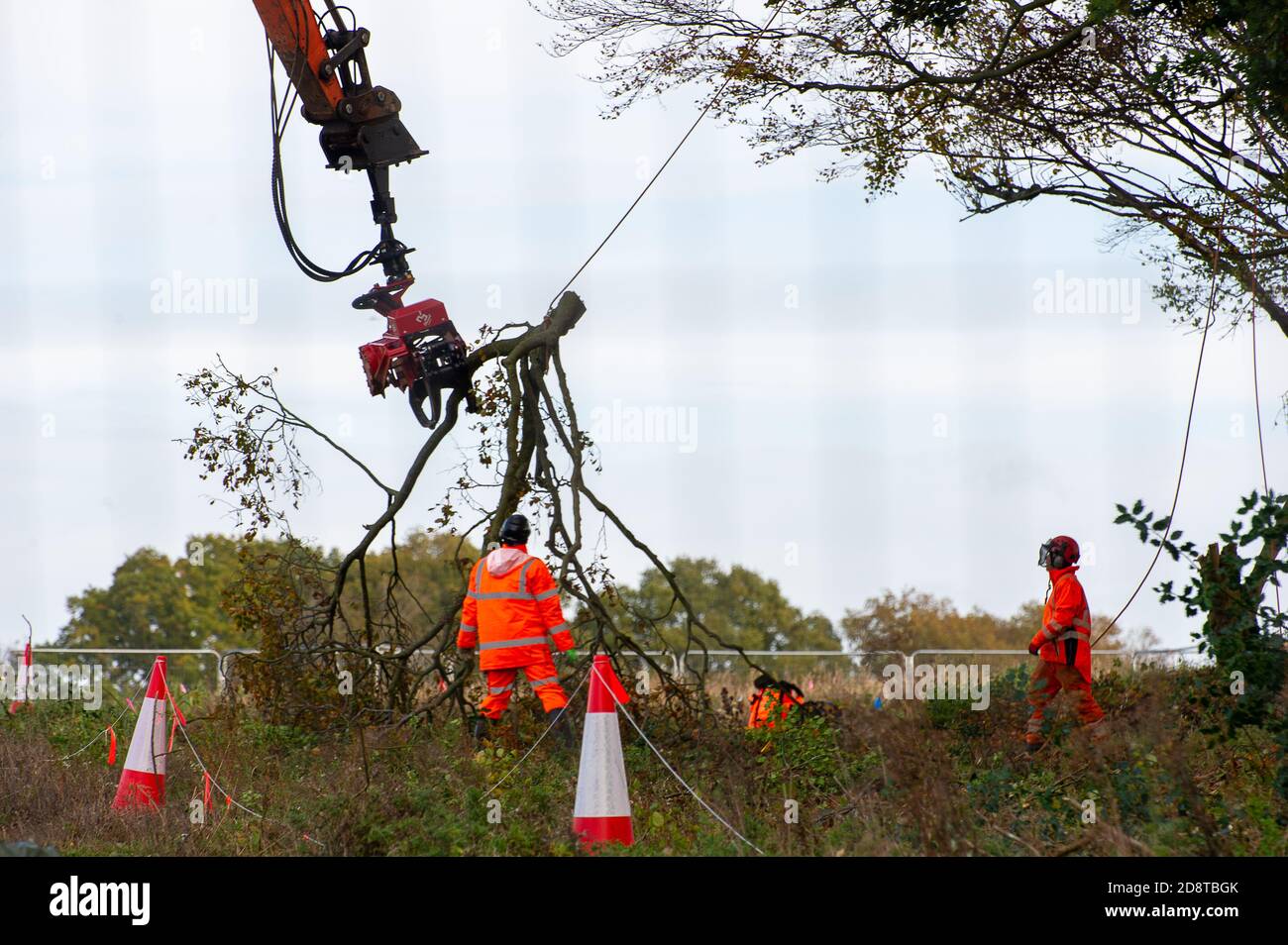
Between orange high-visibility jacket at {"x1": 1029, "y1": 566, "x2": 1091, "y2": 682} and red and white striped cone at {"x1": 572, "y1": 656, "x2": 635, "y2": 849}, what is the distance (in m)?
4.69

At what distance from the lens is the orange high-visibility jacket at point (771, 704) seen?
34.9ft

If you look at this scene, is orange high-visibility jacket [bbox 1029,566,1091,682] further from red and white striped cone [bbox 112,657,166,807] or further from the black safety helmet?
red and white striped cone [bbox 112,657,166,807]

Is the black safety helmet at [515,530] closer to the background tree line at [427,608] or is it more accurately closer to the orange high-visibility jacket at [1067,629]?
the orange high-visibility jacket at [1067,629]

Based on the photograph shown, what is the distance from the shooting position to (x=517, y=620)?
31.6ft

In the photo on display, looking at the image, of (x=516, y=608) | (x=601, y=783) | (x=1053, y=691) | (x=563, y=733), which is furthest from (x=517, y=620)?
(x=1053, y=691)

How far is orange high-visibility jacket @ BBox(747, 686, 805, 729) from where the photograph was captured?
10.6 m

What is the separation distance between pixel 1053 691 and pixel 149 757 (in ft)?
21.3

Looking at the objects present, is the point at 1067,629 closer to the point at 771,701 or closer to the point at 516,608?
the point at 771,701

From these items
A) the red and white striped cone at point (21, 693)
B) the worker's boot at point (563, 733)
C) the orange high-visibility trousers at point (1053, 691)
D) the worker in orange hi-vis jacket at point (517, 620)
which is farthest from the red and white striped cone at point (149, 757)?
the orange high-visibility trousers at point (1053, 691)

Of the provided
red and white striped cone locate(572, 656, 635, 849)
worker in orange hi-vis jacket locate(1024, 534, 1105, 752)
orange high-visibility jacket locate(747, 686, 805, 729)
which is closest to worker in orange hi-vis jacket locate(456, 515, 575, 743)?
orange high-visibility jacket locate(747, 686, 805, 729)
